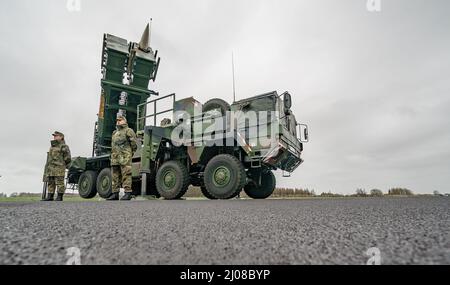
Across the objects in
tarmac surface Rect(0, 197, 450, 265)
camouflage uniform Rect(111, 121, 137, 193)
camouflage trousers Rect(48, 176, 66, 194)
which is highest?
camouflage uniform Rect(111, 121, 137, 193)

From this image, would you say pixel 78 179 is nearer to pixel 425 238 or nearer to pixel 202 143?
pixel 202 143

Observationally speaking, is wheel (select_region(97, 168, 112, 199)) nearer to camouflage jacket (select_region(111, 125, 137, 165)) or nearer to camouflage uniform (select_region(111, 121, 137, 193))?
camouflage uniform (select_region(111, 121, 137, 193))

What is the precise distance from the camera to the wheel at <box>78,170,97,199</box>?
8555 millimetres

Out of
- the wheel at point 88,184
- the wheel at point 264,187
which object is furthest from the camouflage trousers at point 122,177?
the wheel at point 88,184

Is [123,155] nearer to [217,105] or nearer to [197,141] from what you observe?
[197,141]

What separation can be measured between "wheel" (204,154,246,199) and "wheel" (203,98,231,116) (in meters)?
1.27

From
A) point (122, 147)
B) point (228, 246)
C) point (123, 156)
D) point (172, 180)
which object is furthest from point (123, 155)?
point (228, 246)

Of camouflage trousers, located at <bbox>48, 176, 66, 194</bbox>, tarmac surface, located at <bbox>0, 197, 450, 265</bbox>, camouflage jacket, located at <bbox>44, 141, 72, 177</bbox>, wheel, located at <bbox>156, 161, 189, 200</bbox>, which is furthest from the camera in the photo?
camouflage jacket, located at <bbox>44, 141, 72, 177</bbox>

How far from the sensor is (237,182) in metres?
5.16

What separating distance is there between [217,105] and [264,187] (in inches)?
98.8

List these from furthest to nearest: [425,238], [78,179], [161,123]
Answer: [78,179] < [161,123] < [425,238]

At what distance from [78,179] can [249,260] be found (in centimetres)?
1031

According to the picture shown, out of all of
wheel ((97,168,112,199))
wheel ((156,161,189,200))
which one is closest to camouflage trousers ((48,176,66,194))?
wheel ((97,168,112,199))
